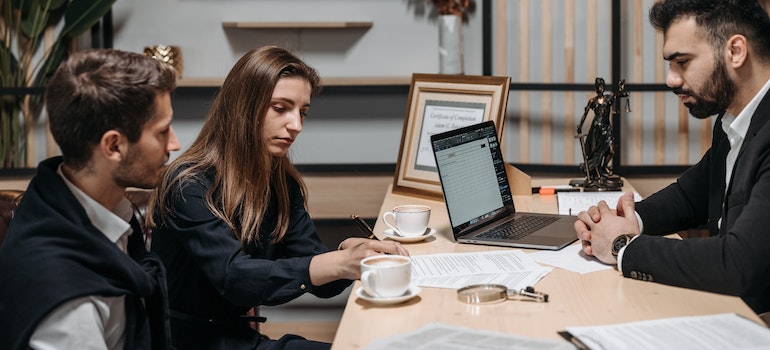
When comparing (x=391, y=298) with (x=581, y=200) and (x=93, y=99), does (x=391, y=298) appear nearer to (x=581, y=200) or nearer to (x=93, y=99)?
(x=93, y=99)

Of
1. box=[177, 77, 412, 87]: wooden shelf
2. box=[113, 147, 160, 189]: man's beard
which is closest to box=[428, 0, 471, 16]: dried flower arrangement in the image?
box=[177, 77, 412, 87]: wooden shelf

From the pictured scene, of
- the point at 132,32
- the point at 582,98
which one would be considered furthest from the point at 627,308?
the point at 132,32

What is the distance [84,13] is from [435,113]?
154 centimetres

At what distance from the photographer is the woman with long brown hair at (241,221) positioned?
6.23ft

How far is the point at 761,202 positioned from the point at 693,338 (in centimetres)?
49

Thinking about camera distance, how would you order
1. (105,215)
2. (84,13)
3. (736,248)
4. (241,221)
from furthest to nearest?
(84,13)
(241,221)
(736,248)
(105,215)

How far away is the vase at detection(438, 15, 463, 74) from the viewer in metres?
3.64

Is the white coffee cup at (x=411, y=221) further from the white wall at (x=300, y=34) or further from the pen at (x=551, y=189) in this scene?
the white wall at (x=300, y=34)

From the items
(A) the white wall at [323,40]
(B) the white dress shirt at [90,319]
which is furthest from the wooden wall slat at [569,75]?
(B) the white dress shirt at [90,319]

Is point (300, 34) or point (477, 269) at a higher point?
point (300, 34)

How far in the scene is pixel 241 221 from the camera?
206cm

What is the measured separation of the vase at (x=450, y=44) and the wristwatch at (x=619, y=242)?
181cm

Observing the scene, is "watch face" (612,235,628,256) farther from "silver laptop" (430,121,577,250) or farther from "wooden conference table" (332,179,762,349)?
"silver laptop" (430,121,577,250)

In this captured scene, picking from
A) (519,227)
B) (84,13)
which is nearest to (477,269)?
(519,227)
